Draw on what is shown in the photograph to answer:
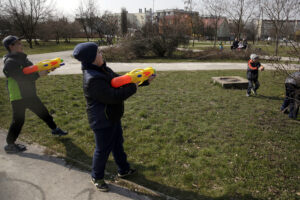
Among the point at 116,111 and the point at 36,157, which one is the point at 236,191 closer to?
the point at 116,111

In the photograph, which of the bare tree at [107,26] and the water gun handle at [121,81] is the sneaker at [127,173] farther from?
the bare tree at [107,26]

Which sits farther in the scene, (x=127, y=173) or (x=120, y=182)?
(x=127, y=173)

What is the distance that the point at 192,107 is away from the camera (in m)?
5.93

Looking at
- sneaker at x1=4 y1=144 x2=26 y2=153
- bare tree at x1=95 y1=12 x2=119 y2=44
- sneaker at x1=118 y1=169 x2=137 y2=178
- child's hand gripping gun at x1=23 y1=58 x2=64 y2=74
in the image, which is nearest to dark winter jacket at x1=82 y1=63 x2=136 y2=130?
sneaker at x1=118 y1=169 x2=137 y2=178

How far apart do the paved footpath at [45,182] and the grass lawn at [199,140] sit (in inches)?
13.0

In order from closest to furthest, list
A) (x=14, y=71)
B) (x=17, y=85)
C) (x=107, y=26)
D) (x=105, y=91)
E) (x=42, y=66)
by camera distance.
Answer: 1. (x=105, y=91)
2. (x=14, y=71)
3. (x=17, y=85)
4. (x=42, y=66)
5. (x=107, y=26)

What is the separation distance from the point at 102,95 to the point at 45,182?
1597 millimetres

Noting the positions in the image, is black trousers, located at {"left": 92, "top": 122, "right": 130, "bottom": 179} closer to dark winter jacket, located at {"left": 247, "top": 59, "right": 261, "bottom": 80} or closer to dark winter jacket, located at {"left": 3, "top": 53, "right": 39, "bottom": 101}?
dark winter jacket, located at {"left": 3, "top": 53, "right": 39, "bottom": 101}

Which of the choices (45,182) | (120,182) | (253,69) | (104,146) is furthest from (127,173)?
(253,69)

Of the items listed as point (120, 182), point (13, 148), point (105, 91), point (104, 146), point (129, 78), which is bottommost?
point (120, 182)

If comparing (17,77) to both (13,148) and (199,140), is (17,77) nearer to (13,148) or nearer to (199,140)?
(13,148)

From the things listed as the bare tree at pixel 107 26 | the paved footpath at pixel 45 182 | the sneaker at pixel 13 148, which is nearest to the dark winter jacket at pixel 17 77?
the sneaker at pixel 13 148

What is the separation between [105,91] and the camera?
224 cm

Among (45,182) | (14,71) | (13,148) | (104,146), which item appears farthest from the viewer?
(13,148)
